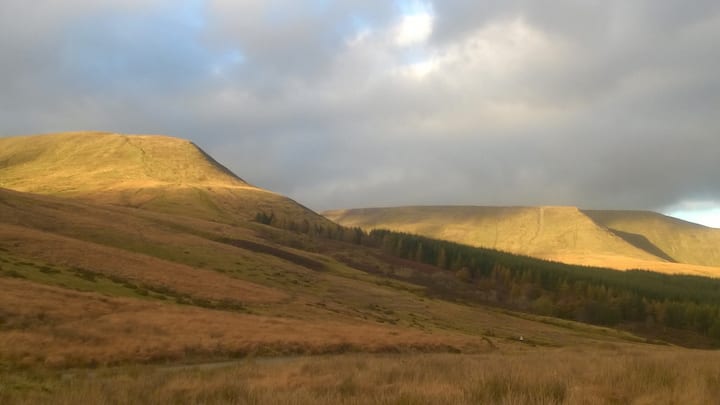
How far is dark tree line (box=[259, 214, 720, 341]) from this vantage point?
133000 mm

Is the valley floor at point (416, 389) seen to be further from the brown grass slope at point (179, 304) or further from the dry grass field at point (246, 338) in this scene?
the brown grass slope at point (179, 304)

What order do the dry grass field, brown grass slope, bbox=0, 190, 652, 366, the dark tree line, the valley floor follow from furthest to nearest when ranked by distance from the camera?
the dark tree line < brown grass slope, bbox=0, 190, 652, 366 < the dry grass field < the valley floor

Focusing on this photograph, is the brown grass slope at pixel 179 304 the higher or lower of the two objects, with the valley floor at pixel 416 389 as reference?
lower

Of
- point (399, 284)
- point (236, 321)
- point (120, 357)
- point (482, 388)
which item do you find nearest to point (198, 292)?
point (236, 321)

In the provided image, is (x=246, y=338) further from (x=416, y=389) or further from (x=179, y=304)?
(x=416, y=389)

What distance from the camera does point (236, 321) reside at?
139 ft

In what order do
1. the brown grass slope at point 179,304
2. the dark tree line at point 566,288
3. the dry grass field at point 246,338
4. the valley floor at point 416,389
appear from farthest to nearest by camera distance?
the dark tree line at point 566,288, the brown grass slope at point 179,304, the dry grass field at point 246,338, the valley floor at point 416,389

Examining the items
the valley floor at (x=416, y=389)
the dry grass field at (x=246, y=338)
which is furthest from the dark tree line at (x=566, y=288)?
the valley floor at (x=416, y=389)

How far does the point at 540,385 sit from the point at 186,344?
22621 millimetres

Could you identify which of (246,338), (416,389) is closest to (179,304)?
(246,338)

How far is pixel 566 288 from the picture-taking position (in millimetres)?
151250

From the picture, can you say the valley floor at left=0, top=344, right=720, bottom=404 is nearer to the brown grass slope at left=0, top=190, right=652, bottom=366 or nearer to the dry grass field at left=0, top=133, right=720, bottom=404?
the dry grass field at left=0, top=133, right=720, bottom=404

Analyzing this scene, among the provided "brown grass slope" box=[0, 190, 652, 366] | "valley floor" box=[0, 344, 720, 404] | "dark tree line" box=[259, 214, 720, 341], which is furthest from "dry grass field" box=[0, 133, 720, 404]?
"dark tree line" box=[259, 214, 720, 341]

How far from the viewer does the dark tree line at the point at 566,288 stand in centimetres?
13300
